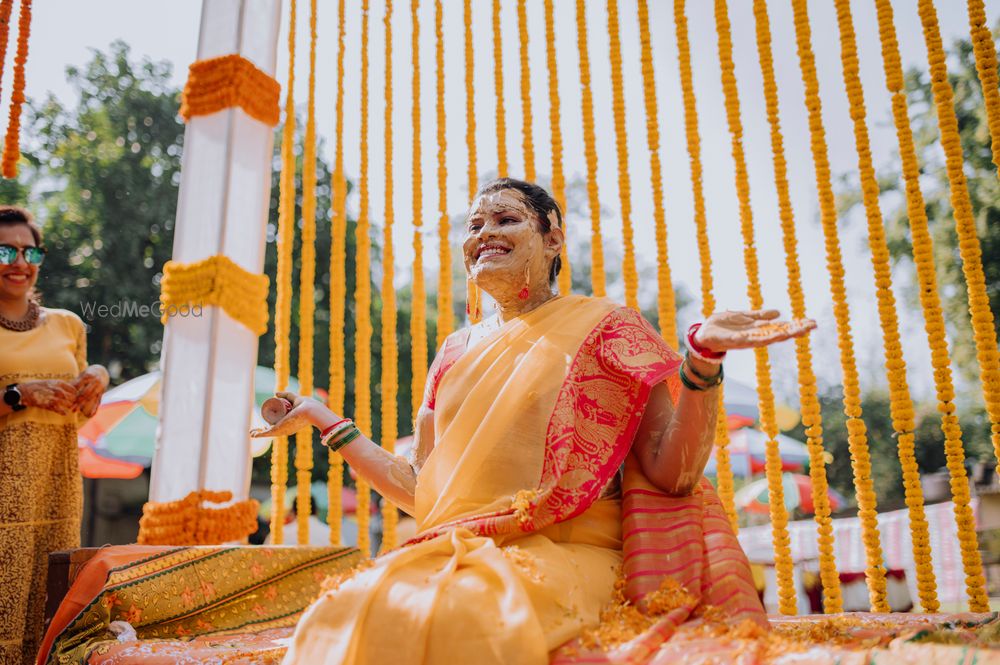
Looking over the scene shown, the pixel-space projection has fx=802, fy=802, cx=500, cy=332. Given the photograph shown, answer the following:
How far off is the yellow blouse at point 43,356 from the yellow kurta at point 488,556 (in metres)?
2.02

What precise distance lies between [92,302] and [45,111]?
3.32 metres

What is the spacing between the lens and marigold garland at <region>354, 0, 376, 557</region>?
147 inches

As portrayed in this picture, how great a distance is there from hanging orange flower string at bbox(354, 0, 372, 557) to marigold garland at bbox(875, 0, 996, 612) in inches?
88.6

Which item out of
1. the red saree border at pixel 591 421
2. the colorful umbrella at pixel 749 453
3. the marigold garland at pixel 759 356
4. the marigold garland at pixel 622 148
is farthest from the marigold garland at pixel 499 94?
the colorful umbrella at pixel 749 453

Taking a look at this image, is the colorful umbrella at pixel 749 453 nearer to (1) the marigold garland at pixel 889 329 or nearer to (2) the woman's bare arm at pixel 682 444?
(1) the marigold garland at pixel 889 329

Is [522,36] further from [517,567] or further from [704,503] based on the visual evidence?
[517,567]

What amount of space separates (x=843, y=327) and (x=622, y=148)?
3.88ft

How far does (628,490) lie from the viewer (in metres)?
1.82

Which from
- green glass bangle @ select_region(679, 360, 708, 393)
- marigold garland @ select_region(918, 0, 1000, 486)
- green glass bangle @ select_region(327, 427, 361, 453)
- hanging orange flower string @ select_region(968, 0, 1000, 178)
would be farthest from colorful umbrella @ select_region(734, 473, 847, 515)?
green glass bangle @ select_region(679, 360, 708, 393)

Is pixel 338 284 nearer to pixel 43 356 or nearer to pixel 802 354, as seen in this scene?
pixel 43 356

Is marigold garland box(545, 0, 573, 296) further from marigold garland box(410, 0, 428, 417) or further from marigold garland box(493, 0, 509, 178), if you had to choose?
marigold garland box(410, 0, 428, 417)

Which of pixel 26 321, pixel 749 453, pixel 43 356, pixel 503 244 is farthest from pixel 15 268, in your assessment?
pixel 749 453

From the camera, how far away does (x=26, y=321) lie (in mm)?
3285

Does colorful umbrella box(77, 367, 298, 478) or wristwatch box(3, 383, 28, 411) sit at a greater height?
colorful umbrella box(77, 367, 298, 478)
